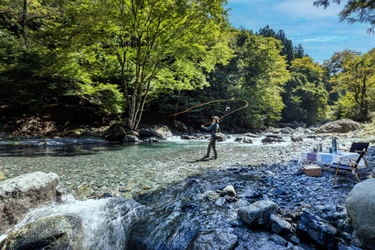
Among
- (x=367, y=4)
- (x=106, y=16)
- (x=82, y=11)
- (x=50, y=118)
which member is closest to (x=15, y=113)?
(x=50, y=118)

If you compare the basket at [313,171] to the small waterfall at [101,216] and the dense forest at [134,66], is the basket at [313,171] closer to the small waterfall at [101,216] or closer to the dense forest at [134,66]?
the small waterfall at [101,216]

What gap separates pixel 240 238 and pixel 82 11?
15785mm

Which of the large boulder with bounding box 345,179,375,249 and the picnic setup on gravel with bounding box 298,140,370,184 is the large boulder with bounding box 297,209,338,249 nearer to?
the large boulder with bounding box 345,179,375,249

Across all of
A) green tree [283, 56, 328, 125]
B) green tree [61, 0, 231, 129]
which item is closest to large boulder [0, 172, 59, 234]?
green tree [61, 0, 231, 129]

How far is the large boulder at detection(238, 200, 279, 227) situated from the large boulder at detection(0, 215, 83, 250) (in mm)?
2639

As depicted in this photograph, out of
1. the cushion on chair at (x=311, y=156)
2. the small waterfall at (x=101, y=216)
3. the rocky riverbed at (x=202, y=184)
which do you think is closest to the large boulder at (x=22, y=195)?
the small waterfall at (x=101, y=216)

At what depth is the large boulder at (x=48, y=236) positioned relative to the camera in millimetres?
3037

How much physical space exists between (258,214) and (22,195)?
168 inches

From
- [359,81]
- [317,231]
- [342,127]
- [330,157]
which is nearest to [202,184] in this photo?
[317,231]

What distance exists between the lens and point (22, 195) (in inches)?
162

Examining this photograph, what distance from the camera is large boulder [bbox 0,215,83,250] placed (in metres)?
3.04

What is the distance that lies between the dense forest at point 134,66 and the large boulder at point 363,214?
A: 44.3ft

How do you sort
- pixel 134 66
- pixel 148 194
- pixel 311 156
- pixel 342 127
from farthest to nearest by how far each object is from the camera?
1. pixel 342 127
2. pixel 134 66
3. pixel 311 156
4. pixel 148 194

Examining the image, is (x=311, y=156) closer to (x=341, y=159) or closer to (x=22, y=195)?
(x=341, y=159)
